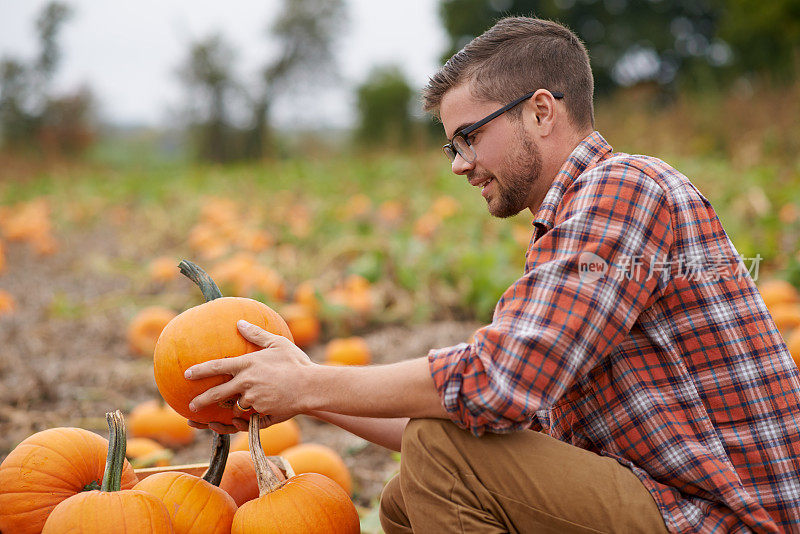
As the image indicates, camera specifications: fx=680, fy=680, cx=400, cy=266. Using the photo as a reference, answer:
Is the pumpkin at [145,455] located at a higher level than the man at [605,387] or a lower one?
lower

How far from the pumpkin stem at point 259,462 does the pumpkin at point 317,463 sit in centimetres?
76

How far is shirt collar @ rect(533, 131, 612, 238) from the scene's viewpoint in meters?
1.70

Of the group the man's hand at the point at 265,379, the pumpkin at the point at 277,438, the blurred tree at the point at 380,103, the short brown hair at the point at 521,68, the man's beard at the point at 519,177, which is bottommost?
the pumpkin at the point at 277,438

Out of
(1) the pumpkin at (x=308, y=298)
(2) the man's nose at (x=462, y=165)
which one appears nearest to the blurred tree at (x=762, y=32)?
(1) the pumpkin at (x=308, y=298)

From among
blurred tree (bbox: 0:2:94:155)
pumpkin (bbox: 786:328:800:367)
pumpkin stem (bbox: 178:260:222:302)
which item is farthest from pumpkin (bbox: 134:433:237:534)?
blurred tree (bbox: 0:2:94:155)

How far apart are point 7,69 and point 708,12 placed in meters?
25.5

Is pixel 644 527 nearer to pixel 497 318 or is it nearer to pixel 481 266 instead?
pixel 497 318

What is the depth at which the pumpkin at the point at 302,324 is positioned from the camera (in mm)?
4453

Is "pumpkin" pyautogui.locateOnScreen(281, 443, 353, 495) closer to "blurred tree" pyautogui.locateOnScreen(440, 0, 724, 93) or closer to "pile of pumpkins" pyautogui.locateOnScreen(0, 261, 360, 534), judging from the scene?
"pile of pumpkins" pyautogui.locateOnScreen(0, 261, 360, 534)

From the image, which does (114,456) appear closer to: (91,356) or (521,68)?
(521,68)

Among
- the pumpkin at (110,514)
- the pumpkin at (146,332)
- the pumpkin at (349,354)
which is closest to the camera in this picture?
the pumpkin at (110,514)

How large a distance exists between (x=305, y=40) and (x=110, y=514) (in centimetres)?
3583

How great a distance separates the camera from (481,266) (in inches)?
182

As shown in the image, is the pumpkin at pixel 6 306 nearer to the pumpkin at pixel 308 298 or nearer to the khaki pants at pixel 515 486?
the pumpkin at pixel 308 298
